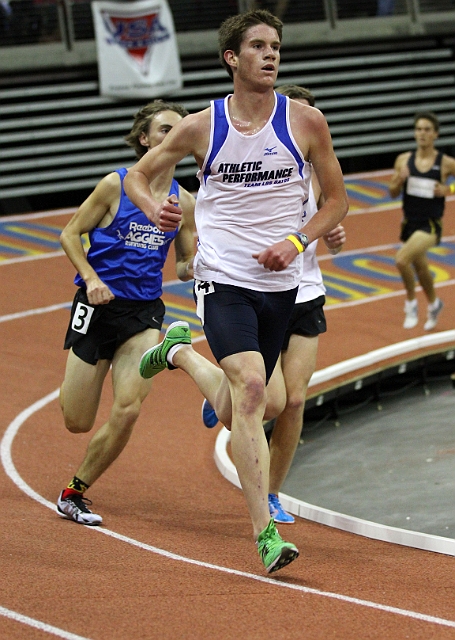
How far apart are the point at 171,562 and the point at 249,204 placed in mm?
1719

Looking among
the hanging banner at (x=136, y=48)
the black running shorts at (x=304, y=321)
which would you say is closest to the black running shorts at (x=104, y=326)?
the black running shorts at (x=304, y=321)

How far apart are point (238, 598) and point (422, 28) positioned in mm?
15744

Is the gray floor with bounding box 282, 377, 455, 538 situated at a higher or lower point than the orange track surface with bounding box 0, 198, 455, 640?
lower

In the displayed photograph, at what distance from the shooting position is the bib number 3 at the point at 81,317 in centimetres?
604

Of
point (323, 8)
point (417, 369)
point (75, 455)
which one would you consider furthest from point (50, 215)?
point (75, 455)

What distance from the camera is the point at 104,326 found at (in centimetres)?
603

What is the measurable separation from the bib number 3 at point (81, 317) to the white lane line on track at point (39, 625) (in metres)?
2.14

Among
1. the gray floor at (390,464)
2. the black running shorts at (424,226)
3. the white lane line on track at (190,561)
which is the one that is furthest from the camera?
the black running shorts at (424,226)

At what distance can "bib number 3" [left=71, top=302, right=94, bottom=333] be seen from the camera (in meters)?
6.04

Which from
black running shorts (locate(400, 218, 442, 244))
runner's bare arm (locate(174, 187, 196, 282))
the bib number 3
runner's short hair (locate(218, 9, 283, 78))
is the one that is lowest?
black running shorts (locate(400, 218, 442, 244))

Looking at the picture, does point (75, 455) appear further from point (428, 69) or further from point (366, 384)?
point (428, 69)

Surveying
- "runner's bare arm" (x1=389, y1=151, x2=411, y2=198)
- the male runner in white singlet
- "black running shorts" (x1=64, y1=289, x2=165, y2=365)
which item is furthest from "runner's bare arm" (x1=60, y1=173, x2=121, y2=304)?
"runner's bare arm" (x1=389, y1=151, x2=411, y2=198)

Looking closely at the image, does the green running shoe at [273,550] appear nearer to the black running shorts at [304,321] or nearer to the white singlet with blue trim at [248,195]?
the white singlet with blue trim at [248,195]

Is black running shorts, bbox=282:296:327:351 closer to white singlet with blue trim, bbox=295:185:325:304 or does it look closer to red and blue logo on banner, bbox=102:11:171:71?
white singlet with blue trim, bbox=295:185:325:304
